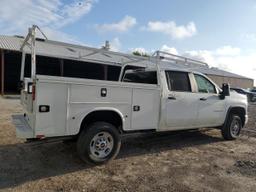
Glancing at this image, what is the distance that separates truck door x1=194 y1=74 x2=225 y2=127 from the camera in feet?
22.7

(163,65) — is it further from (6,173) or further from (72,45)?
(6,173)

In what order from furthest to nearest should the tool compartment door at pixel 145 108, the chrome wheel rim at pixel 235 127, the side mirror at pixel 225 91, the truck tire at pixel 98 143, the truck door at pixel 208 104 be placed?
the chrome wheel rim at pixel 235 127 → the side mirror at pixel 225 91 → the truck door at pixel 208 104 → the tool compartment door at pixel 145 108 → the truck tire at pixel 98 143

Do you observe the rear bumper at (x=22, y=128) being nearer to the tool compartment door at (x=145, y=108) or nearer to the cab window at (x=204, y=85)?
the tool compartment door at (x=145, y=108)

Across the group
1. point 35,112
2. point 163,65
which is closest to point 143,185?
point 35,112

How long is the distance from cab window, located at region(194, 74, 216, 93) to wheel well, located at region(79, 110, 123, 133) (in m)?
2.63

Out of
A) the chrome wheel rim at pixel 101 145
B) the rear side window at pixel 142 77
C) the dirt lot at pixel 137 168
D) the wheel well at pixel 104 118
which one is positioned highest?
the rear side window at pixel 142 77

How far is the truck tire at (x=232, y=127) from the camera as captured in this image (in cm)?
770

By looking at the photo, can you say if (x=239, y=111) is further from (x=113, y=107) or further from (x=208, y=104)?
(x=113, y=107)

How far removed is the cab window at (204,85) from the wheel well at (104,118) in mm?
2630

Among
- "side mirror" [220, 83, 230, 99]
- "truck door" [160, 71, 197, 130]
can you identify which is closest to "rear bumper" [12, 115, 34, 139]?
"truck door" [160, 71, 197, 130]

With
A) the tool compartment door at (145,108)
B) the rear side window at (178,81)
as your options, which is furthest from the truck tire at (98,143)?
the rear side window at (178,81)

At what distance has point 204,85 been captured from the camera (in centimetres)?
716

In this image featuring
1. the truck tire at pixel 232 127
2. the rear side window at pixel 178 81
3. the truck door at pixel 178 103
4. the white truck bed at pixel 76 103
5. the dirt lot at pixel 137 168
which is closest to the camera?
the dirt lot at pixel 137 168

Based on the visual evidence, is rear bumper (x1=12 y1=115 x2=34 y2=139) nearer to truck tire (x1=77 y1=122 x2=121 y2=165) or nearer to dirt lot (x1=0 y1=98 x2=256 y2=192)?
dirt lot (x1=0 y1=98 x2=256 y2=192)
